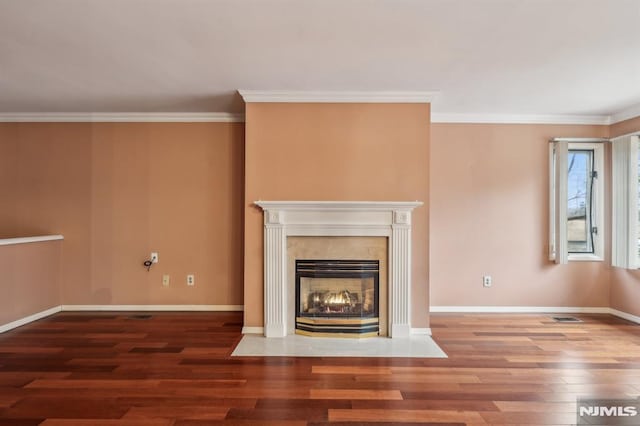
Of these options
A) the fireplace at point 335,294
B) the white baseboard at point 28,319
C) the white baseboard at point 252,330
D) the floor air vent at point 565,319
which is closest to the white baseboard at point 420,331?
the fireplace at point 335,294

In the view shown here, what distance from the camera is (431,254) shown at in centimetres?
414

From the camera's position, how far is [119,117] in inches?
164

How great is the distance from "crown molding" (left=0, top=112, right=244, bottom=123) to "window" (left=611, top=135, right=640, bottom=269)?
4326 millimetres

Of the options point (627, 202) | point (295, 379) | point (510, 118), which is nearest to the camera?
point (295, 379)

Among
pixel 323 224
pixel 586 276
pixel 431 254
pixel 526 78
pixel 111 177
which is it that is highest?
pixel 526 78

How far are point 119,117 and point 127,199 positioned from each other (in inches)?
38.4

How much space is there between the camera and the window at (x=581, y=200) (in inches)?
161

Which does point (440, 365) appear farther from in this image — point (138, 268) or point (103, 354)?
point (138, 268)

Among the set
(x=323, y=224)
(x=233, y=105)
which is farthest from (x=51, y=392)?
(x=233, y=105)

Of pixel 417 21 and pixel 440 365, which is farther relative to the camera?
pixel 440 365

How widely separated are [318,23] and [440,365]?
2606 mm

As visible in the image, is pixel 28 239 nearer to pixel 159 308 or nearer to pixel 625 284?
pixel 159 308

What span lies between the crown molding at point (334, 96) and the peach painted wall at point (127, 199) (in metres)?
0.91

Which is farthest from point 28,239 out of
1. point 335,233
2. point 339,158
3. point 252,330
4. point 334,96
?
point 334,96
